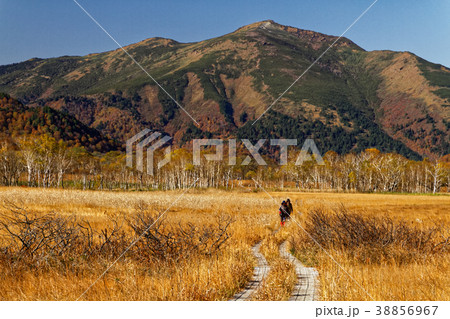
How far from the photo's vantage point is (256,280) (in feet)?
27.7

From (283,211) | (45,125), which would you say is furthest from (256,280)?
(45,125)

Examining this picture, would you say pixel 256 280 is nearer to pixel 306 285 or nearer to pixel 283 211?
pixel 306 285

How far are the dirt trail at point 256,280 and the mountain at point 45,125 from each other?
154 meters

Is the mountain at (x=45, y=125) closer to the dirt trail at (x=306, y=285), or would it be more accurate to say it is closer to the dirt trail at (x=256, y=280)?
the dirt trail at (x=256, y=280)

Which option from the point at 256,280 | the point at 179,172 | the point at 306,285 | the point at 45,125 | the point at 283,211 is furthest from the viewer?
the point at 45,125

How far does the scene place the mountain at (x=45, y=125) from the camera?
153875 millimetres

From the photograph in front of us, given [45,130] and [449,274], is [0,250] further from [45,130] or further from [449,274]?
[45,130]

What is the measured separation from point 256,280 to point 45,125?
17508cm

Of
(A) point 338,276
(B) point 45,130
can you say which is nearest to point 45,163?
(A) point 338,276

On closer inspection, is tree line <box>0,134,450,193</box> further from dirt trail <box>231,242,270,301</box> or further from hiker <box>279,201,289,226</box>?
dirt trail <box>231,242,270,301</box>

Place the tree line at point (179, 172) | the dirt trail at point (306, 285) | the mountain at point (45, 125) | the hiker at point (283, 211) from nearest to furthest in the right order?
the dirt trail at point (306, 285), the hiker at point (283, 211), the tree line at point (179, 172), the mountain at point (45, 125)

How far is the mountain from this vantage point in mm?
153875

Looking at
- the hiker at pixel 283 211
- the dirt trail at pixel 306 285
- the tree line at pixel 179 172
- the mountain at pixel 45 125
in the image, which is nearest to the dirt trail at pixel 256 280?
the dirt trail at pixel 306 285
